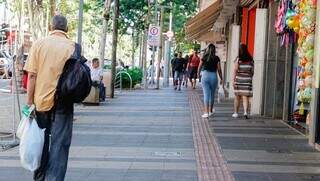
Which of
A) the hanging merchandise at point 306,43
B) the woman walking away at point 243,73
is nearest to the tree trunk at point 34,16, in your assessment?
the woman walking away at point 243,73

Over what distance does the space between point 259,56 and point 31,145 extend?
34.3 ft

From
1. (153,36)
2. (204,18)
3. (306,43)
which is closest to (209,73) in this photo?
(306,43)

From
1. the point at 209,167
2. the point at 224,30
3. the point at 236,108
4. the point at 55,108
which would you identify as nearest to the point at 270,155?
the point at 209,167

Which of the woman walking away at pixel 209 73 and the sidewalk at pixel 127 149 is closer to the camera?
the sidewalk at pixel 127 149

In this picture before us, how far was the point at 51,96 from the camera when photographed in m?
6.36

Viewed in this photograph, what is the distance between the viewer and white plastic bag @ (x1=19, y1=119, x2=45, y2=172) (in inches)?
251

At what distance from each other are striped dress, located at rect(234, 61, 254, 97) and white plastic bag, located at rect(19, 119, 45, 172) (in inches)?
366

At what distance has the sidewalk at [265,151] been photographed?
8350 mm

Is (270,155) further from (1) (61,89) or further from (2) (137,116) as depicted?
(2) (137,116)

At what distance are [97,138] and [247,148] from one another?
2.55 m

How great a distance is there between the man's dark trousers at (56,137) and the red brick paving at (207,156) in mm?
1929

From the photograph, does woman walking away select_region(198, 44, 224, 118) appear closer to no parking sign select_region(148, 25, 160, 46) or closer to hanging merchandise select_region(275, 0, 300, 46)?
hanging merchandise select_region(275, 0, 300, 46)

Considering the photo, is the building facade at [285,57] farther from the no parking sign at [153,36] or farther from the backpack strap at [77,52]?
the no parking sign at [153,36]

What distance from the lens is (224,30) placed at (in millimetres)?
32562
